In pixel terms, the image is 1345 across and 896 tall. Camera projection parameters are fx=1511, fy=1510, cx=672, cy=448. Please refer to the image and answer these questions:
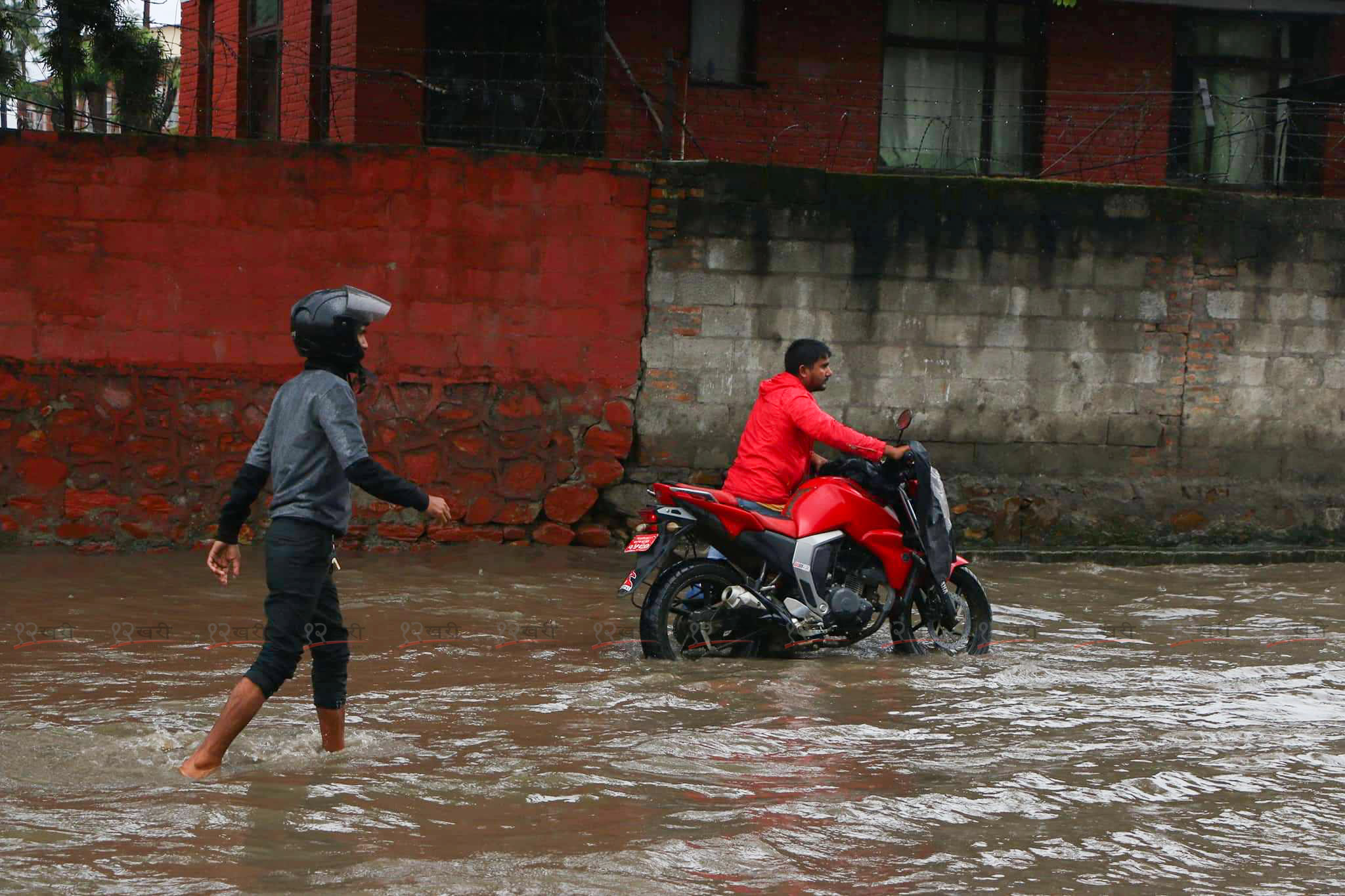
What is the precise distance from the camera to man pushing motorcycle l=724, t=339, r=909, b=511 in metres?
7.59

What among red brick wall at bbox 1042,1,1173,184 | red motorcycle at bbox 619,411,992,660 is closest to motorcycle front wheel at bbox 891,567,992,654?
red motorcycle at bbox 619,411,992,660

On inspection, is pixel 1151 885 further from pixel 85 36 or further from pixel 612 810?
pixel 85 36

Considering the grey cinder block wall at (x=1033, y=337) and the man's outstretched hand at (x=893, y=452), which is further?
the grey cinder block wall at (x=1033, y=337)

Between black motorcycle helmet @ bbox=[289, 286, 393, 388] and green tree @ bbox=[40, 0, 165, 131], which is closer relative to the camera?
black motorcycle helmet @ bbox=[289, 286, 393, 388]

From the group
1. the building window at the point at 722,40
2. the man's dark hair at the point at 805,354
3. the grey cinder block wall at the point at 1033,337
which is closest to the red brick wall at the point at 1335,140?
the grey cinder block wall at the point at 1033,337

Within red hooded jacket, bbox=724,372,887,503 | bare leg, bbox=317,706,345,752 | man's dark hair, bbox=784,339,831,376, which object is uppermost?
man's dark hair, bbox=784,339,831,376

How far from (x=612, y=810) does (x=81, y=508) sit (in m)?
6.40

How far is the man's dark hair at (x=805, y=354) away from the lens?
306 inches

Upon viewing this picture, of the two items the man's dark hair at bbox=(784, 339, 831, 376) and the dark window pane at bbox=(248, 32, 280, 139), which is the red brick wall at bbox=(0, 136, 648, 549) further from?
the dark window pane at bbox=(248, 32, 280, 139)

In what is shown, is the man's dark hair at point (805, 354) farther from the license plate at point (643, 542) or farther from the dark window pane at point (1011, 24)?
the dark window pane at point (1011, 24)

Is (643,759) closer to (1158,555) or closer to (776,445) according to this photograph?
(776,445)

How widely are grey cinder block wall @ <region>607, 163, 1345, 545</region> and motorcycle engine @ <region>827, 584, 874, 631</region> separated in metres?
3.67

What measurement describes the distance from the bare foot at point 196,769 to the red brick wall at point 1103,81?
1211cm

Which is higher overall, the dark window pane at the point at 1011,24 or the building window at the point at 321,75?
→ the dark window pane at the point at 1011,24
